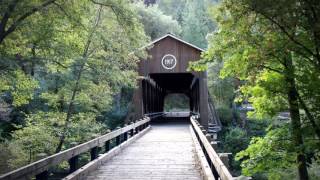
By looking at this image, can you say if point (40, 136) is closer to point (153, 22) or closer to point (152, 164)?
point (152, 164)

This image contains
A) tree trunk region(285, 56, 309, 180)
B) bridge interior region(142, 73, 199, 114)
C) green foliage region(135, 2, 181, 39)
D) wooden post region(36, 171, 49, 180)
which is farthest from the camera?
green foliage region(135, 2, 181, 39)

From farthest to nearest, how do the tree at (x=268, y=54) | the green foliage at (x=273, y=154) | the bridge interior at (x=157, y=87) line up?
the bridge interior at (x=157, y=87) → the green foliage at (x=273, y=154) → the tree at (x=268, y=54)

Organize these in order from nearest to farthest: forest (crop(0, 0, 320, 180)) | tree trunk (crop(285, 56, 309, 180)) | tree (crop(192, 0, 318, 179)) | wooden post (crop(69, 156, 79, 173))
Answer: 1. tree (crop(192, 0, 318, 179))
2. forest (crop(0, 0, 320, 180))
3. wooden post (crop(69, 156, 79, 173))
4. tree trunk (crop(285, 56, 309, 180))

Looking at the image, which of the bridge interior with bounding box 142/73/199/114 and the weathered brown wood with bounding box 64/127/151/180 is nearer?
the weathered brown wood with bounding box 64/127/151/180

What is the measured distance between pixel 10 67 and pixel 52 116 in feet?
19.7

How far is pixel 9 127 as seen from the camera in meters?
21.8

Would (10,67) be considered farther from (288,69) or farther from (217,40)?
(288,69)

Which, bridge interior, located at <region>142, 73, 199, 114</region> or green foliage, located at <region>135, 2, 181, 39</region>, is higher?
green foliage, located at <region>135, 2, 181, 39</region>

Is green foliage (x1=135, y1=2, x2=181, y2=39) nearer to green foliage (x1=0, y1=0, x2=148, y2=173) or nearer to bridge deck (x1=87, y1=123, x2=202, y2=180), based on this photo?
green foliage (x1=0, y1=0, x2=148, y2=173)

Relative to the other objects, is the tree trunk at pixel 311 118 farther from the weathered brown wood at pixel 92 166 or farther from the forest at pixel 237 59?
the weathered brown wood at pixel 92 166

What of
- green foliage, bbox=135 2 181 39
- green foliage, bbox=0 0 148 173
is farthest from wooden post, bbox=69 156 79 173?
green foliage, bbox=135 2 181 39

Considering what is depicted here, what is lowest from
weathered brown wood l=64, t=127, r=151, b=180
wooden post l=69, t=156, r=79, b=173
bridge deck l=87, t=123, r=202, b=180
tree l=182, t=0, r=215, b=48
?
bridge deck l=87, t=123, r=202, b=180

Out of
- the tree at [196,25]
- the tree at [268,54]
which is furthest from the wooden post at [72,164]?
the tree at [196,25]

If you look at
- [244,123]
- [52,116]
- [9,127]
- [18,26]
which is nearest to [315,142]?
[18,26]
